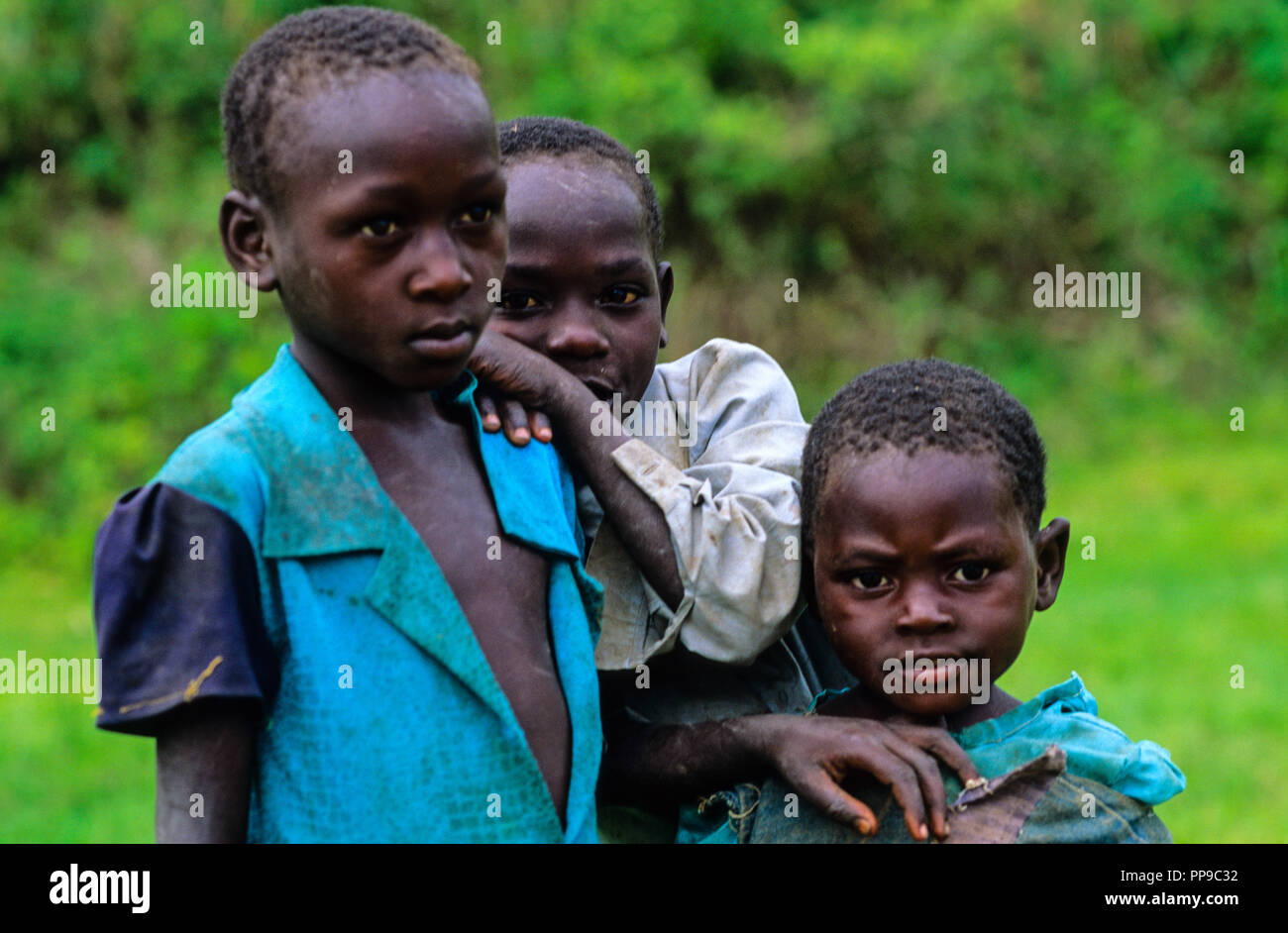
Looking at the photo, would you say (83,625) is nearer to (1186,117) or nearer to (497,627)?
(497,627)

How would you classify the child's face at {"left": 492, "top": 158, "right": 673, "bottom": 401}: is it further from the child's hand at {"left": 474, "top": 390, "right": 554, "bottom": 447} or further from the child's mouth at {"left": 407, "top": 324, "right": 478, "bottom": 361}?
the child's mouth at {"left": 407, "top": 324, "right": 478, "bottom": 361}

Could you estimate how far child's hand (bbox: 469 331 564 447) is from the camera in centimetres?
258

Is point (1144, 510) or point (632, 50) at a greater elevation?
point (632, 50)

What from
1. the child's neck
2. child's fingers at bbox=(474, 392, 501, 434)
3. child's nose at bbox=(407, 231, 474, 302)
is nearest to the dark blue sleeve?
the child's neck

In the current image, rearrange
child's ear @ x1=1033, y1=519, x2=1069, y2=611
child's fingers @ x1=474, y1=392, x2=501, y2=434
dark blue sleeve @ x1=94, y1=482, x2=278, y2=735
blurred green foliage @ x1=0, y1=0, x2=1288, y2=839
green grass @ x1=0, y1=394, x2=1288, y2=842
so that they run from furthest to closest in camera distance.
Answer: blurred green foliage @ x1=0, y1=0, x2=1288, y2=839 → green grass @ x1=0, y1=394, x2=1288, y2=842 → child's ear @ x1=1033, y1=519, x2=1069, y2=611 → child's fingers @ x1=474, y1=392, x2=501, y2=434 → dark blue sleeve @ x1=94, y1=482, x2=278, y2=735

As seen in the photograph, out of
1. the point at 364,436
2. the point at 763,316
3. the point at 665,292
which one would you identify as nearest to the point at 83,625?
the point at 763,316

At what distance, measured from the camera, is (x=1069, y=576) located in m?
8.28

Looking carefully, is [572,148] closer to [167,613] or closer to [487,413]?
[487,413]

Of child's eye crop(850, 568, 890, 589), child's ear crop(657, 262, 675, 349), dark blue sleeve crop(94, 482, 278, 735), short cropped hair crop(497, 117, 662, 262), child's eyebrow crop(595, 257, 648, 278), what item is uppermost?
short cropped hair crop(497, 117, 662, 262)

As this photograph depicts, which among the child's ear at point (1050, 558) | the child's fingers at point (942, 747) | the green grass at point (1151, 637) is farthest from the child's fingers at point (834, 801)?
the green grass at point (1151, 637)

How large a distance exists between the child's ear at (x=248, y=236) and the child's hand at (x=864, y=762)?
107cm

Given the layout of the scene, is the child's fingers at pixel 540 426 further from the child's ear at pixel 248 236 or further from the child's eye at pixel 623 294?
the child's ear at pixel 248 236

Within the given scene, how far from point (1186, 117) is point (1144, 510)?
312cm

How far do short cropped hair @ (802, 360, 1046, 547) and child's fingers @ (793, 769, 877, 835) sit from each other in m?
0.40
